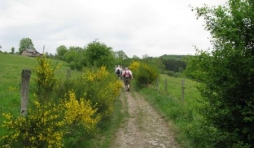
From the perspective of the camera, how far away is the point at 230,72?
5996mm

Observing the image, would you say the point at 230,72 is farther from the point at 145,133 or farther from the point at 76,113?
the point at 145,133

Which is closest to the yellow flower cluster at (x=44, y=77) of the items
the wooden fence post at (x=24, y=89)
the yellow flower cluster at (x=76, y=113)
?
the wooden fence post at (x=24, y=89)

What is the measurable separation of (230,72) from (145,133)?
536 centimetres

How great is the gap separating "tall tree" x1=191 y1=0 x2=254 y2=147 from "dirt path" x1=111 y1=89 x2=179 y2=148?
310 centimetres

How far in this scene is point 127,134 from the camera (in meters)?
10.4

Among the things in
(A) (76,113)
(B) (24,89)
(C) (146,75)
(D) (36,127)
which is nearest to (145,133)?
(A) (76,113)

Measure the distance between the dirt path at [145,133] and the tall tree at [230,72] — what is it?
310 cm

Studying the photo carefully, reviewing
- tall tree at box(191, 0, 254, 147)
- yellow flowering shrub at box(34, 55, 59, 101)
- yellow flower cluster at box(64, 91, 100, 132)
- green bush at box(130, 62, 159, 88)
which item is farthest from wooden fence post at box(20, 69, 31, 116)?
green bush at box(130, 62, 159, 88)

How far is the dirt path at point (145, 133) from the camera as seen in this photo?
9.31 metres

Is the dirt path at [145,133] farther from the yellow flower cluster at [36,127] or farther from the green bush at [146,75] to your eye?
the green bush at [146,75]

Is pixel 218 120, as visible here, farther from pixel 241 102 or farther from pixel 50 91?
pixel 50 91

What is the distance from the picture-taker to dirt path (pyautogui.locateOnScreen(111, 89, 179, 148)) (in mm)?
9312

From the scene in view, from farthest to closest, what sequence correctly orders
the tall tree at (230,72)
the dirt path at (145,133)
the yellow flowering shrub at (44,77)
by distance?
1. the dirt path at (145,133)
2. the yellow flowering shrub at (44,77)
3. the tall tree at (230,72)

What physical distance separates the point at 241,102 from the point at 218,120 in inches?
27.5
